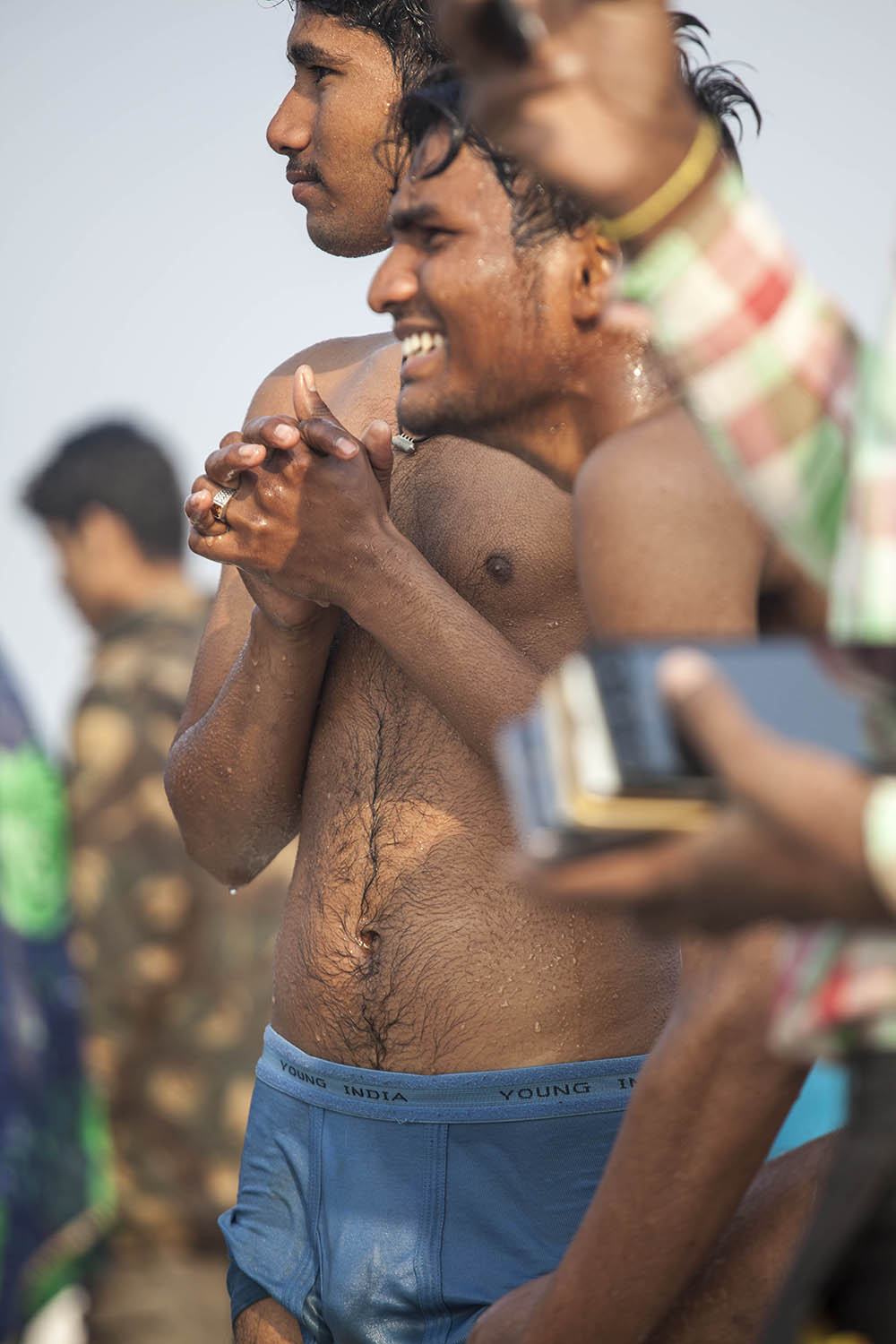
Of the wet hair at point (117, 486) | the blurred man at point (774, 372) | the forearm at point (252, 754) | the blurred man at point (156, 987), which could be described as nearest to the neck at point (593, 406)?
the forearm at point (252, 754)

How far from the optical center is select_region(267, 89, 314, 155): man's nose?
2.49 metres

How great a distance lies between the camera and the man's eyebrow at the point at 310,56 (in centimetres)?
248

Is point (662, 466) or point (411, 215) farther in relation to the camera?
point (411, 215)

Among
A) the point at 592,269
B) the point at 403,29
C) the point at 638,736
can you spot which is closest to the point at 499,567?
the point at 592,269

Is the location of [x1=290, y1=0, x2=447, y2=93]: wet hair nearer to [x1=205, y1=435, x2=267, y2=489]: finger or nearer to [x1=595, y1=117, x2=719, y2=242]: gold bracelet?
[x1=205, y1=435, x2=267, y2=489]: finger

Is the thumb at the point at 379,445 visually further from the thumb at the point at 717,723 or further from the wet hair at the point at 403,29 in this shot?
the thumb at the point at 717,723

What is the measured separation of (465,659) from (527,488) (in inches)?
13.6

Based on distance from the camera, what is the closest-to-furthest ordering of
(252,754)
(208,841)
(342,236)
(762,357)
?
(762,357) → (252,754) → (208,841) → (342,236)

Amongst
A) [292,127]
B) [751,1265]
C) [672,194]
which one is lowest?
[751,1265]

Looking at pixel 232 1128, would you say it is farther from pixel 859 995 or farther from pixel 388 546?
pixel 859 995

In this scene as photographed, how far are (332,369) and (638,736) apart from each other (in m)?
1.78

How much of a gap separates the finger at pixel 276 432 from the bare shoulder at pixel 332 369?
45cm

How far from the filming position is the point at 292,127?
2.49 meters

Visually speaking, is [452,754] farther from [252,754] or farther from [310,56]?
[310,56]
